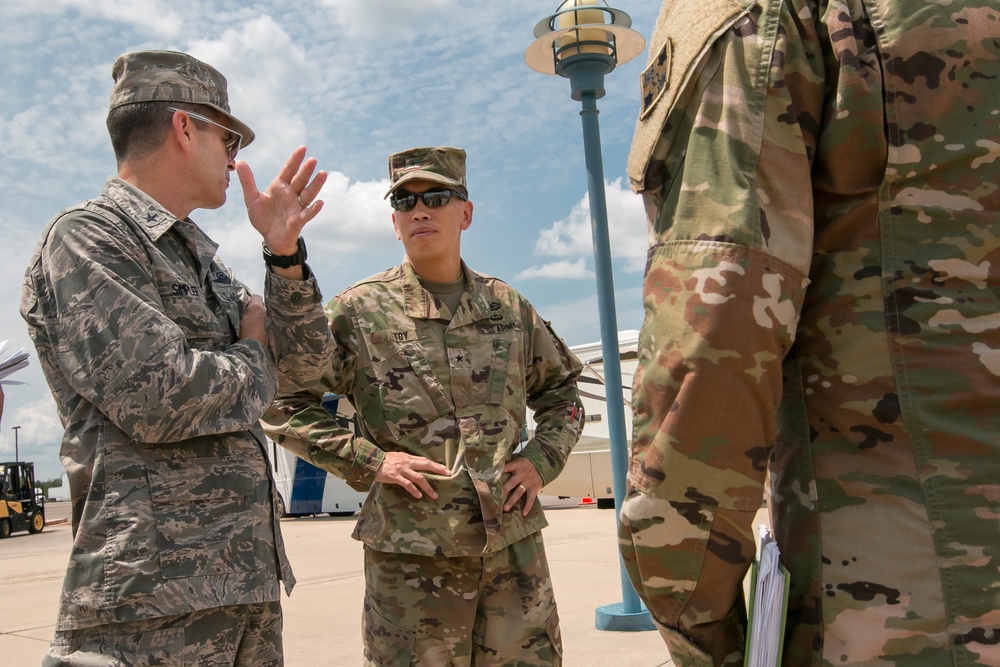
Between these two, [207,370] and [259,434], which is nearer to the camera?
[207,370]

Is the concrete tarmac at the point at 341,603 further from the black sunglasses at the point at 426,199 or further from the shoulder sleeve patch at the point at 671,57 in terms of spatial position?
the shoulder sleeve patch at the point at 671,57

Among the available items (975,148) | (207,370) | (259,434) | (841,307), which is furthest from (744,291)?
(259,434)

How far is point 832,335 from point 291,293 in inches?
49.9

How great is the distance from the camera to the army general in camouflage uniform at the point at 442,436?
257 cm

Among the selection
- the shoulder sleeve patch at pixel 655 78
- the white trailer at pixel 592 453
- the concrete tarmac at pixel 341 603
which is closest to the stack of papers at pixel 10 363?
the concrete tarmac at pixel 341 603

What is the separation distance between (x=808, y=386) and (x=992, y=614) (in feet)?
1.26

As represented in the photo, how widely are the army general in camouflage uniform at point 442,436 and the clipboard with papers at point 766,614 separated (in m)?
1.48

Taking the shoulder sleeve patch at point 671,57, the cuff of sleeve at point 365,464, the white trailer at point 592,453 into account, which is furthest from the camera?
the white trailer at point 592,453

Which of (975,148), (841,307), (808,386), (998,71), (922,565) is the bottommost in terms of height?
(922,565)

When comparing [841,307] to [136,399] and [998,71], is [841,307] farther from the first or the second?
[136,399]

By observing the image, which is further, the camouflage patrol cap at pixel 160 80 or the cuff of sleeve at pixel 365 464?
the cuff of sleeve at pixel 365 464

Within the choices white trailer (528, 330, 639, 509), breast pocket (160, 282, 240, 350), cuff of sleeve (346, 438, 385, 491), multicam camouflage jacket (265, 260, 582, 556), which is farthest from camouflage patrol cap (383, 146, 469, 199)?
white trailer (528, 330, 639, 509)

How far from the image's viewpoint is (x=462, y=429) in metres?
2.72

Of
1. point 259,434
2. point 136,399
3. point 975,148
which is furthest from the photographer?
point 259,434
